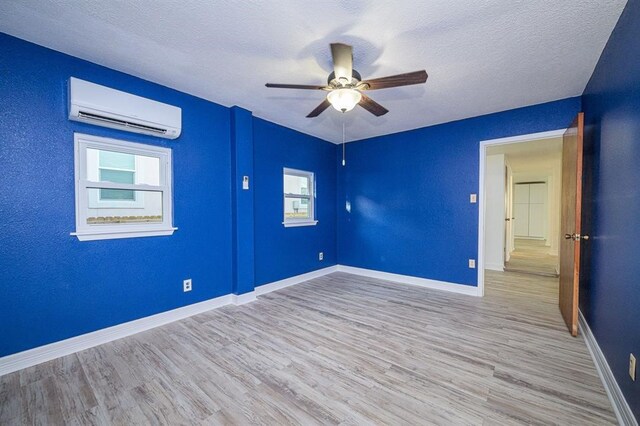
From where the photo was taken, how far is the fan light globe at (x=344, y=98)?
2.01 metres

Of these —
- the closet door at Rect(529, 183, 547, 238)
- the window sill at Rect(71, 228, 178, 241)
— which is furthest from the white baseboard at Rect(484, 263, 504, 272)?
the closet door at Rect(529, 183, 547, 238)

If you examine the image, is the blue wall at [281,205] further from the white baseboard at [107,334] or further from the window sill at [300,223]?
the white baseboard at [107,334]

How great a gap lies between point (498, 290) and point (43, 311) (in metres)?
5.25

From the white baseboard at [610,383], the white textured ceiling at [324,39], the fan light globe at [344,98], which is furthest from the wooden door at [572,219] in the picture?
the fan light globe at [344,98]

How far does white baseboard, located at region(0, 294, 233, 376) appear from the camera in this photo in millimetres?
1923

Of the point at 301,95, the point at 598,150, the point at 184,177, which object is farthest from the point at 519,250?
the point at 184,177

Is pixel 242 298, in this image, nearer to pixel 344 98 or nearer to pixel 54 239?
pixel 54 239

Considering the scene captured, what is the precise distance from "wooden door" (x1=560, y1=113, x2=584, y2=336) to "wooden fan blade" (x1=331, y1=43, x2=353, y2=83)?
7.33ft

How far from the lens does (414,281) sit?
163 inches

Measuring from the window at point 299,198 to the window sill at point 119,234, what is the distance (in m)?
1.76

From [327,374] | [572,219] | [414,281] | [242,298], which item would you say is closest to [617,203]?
[572,219]

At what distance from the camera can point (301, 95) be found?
2.91 metres

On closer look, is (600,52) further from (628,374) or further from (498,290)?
(498,290)

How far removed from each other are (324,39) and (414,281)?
3.65 meters
